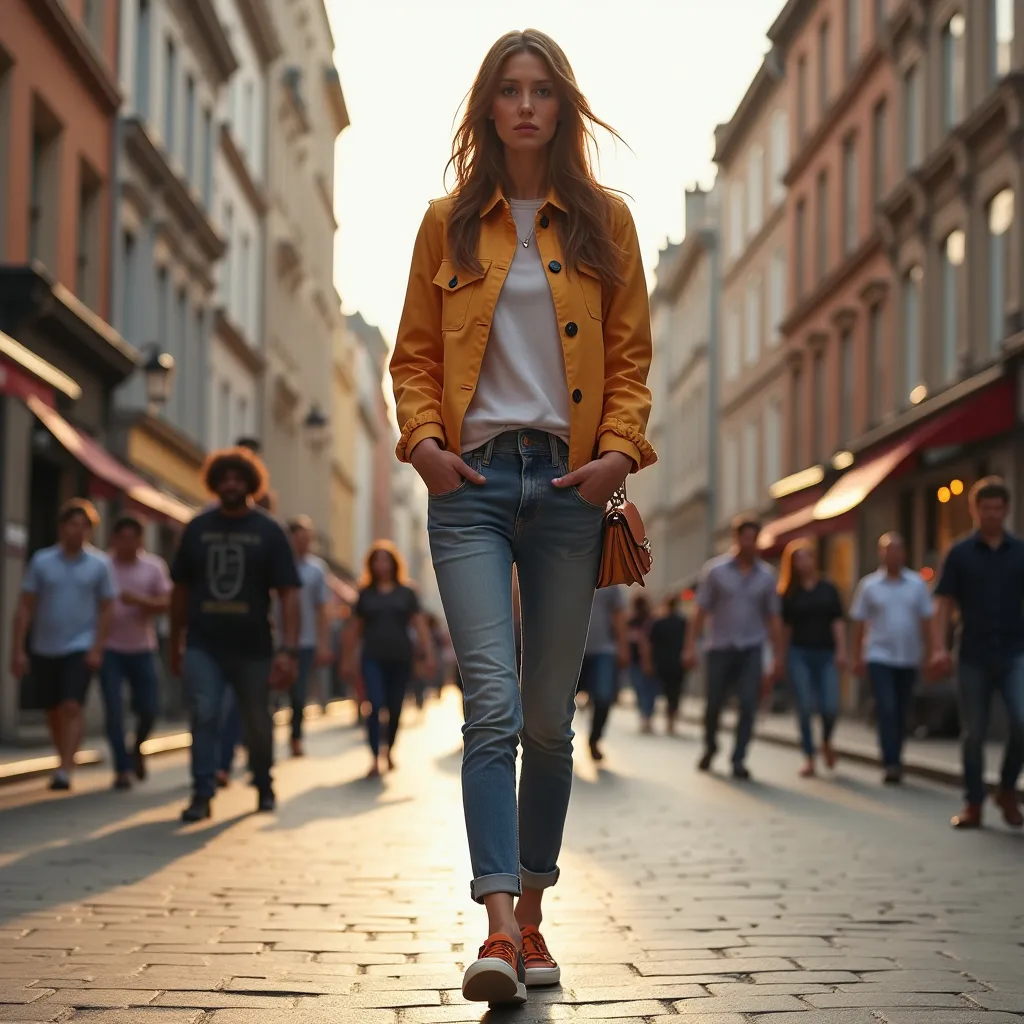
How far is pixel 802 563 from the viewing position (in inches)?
609

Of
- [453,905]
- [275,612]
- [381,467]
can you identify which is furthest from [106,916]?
[381,467]

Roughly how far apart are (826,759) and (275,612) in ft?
15.0

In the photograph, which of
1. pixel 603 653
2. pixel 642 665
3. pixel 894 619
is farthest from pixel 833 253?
pixel 894 619

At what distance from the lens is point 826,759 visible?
15.5 meters

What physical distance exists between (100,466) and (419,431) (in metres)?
15.0

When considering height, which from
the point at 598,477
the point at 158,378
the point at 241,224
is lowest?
the point at 598,477

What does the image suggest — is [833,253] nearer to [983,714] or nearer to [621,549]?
[983,714]

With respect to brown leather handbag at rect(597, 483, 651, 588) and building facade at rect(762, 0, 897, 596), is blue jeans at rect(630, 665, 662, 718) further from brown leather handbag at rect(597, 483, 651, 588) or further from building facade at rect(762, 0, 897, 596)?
brown leather handbag at rect(597, 483, 651, 588)

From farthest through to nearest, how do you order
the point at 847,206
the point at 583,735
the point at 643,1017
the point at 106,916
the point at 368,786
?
1. the point at 847,206
2. the point at 583,735
3. the point at 368,786
4. the point at 106,916
5. the point at 643,1017

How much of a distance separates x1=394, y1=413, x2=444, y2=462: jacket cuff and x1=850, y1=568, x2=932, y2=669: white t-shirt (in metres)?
9.77

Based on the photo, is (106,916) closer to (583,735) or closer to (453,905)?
(453,905)

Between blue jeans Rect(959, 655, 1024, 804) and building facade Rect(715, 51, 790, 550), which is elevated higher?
building facade Rect(715, 51, 790, 550)

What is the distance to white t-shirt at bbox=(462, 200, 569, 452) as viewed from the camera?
4.77 metres

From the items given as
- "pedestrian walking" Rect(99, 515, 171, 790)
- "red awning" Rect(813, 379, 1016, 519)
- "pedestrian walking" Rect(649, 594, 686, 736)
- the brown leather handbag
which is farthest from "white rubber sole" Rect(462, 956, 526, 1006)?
"pedestrian walking" Rect(649, 594, 686, 736)
